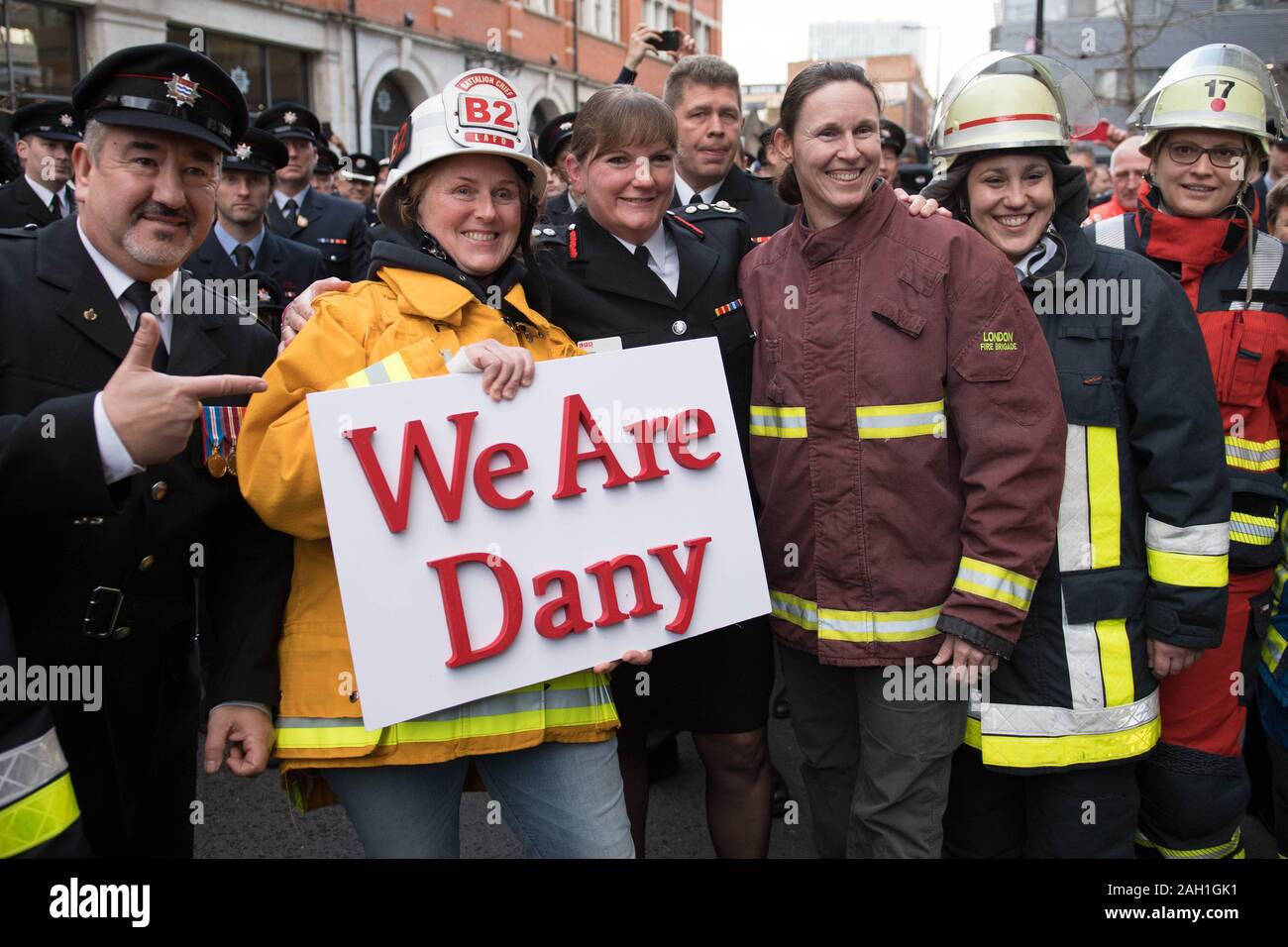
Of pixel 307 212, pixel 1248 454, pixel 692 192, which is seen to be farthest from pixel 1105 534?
pixel 307 212

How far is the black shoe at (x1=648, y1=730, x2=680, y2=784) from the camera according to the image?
455 cm

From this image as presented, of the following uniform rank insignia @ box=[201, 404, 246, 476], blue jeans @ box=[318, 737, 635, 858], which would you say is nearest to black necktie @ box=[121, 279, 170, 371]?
uniform rank insignia @ box=[201, 404, 246, 476]

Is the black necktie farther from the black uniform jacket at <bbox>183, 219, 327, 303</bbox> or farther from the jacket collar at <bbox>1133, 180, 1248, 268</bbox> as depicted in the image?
the black uniform jacket at <bbox>183, 219, 327, 303</bbox>

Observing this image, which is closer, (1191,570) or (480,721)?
(480,721)

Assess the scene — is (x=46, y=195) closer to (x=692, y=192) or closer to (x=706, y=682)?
(x=692, y=192)

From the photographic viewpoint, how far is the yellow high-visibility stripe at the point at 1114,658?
2689mm

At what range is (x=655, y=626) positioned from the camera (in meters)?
2.37

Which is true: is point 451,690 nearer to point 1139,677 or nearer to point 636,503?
point 636,503

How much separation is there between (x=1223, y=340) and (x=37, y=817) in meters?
3.18

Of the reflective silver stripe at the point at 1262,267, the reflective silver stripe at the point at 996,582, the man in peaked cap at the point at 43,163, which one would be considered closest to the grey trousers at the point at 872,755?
the reflective silver stripe at the point at 996,582

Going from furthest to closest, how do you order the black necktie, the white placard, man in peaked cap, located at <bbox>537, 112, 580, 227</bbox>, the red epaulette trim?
man in peaked cap, located at <bbox>537, 112, 580, 227</bbox>, the red epaulette trim, the black necktie, the white placard

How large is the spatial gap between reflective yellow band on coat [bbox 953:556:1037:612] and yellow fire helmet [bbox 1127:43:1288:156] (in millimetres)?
1706

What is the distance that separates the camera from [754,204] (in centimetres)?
470

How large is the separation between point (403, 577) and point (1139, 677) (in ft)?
6.29
